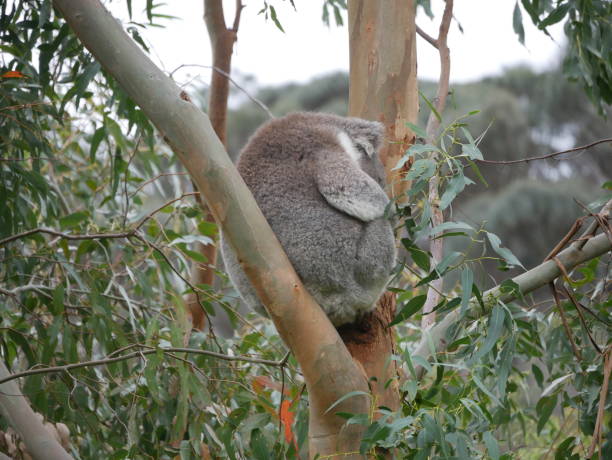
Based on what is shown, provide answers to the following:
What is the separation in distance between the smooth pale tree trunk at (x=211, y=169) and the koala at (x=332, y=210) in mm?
402

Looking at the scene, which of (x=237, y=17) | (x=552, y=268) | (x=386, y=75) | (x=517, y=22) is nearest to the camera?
(x=552, y=268)

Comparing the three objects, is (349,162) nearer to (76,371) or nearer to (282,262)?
(282,262)

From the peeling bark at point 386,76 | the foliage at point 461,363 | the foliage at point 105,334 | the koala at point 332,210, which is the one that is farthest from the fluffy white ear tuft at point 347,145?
the foliage at point 105,334

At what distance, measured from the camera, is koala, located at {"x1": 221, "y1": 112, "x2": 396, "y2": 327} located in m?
1.92

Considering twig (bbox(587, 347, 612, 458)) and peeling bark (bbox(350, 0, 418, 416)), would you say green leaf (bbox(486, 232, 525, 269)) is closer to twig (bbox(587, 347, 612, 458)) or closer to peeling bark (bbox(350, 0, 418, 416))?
twig (bbox(587, 347, 612, 458))

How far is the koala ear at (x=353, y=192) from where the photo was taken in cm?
194

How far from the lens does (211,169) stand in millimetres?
1404

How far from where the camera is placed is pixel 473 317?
1.77 m

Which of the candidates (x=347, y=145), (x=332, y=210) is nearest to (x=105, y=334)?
(x=332, y=210)

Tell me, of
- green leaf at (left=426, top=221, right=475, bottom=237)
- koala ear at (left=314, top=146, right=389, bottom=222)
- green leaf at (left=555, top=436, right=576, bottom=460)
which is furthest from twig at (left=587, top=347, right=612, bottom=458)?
koala ear at (left=314, top=146, right=389, bottom=222)

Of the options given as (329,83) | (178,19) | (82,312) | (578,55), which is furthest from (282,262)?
(329,83)

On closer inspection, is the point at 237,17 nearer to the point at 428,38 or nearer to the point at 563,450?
the point at 428,38

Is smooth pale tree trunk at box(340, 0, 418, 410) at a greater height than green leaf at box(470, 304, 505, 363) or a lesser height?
greater

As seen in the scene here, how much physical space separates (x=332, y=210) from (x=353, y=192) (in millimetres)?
90
